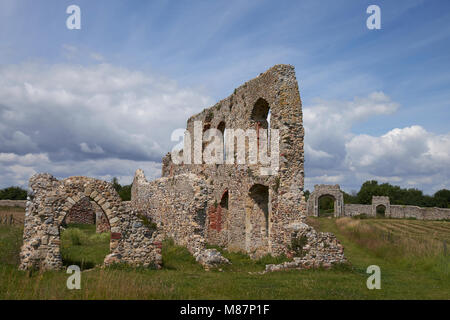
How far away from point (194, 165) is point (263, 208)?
7129 millimetres

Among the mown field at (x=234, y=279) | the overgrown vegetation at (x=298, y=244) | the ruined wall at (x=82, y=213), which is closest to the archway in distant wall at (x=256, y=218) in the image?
the mown field at (x=234, y=279)

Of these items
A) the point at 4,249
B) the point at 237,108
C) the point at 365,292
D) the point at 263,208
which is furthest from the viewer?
the point at 237,108

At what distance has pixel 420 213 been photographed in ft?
150

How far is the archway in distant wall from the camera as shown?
16141 mm

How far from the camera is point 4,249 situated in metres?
12.5

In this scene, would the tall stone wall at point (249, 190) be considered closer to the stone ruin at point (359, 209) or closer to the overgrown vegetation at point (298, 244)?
the overgrown vegetation at point (298, 244)

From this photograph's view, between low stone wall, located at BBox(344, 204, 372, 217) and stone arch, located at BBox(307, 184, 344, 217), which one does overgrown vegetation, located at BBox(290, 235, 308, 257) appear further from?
low stone wall, located at BBox(344, 204, 372, 217)

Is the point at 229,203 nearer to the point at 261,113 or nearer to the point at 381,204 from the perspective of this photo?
the point at 261,113

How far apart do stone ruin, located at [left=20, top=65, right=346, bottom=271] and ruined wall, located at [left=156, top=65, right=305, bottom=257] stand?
0.12 feet

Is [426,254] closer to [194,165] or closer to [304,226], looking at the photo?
[304,226]

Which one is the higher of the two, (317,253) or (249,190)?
(249,190)

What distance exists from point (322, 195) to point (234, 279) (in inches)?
1392

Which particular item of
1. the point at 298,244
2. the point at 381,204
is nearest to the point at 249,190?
the point at 298,244
